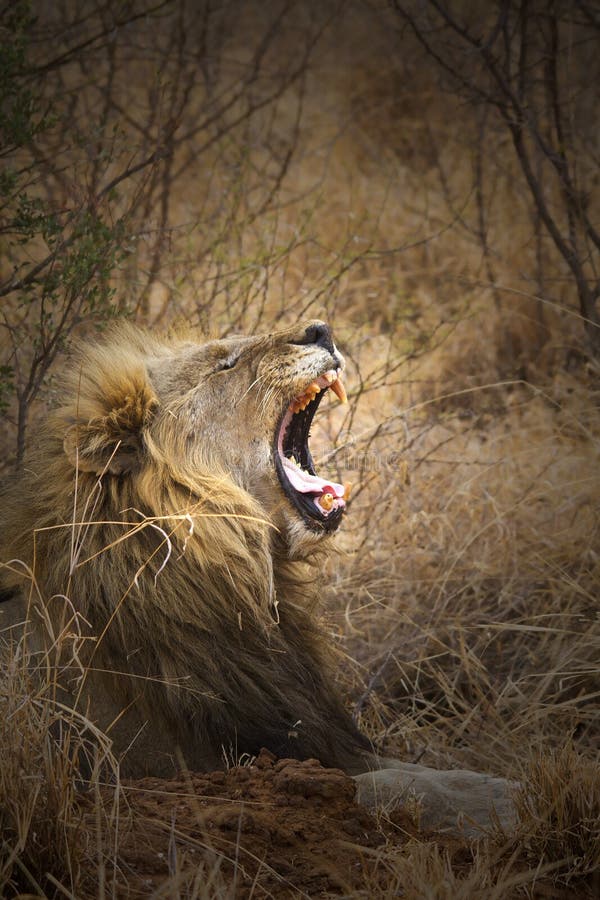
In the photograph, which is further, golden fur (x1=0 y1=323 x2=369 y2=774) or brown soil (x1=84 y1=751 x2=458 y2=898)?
golden fur (x1=0 y1=323 x2=369 y2=774)

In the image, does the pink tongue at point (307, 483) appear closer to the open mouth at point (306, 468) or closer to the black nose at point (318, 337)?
the open mouth at point (306, 468)

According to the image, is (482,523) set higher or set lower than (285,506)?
lower

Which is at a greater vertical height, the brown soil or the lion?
the lion

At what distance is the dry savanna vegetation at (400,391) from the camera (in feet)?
6.95

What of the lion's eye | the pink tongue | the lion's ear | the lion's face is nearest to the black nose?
the lion's face

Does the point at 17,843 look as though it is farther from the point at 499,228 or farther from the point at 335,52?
the point at 335,52

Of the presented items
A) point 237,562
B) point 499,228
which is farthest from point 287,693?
point 499,228

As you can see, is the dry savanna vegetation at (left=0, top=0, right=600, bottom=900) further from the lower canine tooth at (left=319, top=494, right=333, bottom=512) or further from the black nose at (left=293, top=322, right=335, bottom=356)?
the black nose at (left=293, top=322, right=335, bottom=356)

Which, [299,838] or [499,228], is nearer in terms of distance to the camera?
[299,838]

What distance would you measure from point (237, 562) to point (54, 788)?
1105 millimetres

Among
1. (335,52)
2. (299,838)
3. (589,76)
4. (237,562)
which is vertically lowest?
(299,838)

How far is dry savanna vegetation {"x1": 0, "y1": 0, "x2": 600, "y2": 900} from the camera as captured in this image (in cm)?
212

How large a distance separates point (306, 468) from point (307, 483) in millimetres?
296

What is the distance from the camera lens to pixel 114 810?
2033mm
